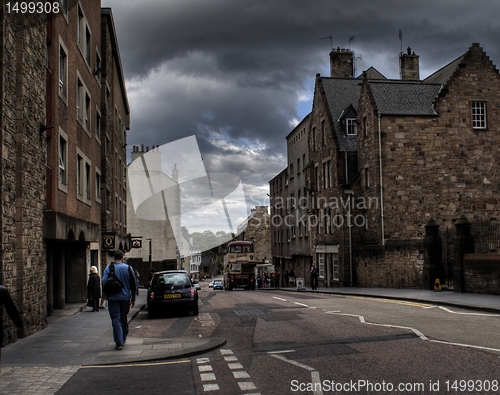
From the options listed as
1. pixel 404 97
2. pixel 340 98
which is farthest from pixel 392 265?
pixel 340 98

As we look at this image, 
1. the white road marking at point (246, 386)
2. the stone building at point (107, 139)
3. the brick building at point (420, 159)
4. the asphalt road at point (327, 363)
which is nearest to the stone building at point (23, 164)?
the asphalt road at point (327, 363)

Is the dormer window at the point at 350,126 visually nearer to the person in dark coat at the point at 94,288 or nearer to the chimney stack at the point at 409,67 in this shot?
the chimney stack at the point at 409,67

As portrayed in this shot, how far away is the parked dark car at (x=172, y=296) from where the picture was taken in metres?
18.2

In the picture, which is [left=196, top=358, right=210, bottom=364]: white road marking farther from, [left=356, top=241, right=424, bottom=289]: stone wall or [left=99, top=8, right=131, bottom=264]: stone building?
[left=356, top=241, right=424, bottom=289]: stone wall

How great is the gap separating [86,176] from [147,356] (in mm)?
15675

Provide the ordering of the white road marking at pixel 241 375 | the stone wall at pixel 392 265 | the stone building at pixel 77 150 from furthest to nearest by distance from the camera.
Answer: the stone wall at pixel 392 265, the stone building at pixel 77 150, the white road marking at pixel 241 375

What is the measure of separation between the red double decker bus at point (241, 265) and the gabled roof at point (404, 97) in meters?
17.6

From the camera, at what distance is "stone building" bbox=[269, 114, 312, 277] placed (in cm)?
5062

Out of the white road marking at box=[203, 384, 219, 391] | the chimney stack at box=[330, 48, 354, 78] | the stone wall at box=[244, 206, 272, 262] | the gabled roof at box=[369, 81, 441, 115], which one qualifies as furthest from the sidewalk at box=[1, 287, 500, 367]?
the stone wall at box=[244, 206, 272, 262]

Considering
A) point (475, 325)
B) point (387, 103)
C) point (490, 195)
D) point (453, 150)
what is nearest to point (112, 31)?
point (387, 103)

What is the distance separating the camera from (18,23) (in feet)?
41.0

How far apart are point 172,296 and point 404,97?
24.7 meters

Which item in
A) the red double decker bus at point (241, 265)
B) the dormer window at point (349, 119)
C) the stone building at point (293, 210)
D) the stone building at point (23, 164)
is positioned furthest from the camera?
the stone building at point (293, 210)

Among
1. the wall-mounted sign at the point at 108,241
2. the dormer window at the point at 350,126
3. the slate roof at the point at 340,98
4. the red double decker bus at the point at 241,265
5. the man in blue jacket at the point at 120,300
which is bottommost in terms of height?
the red double decker bus at the point at 241,265
